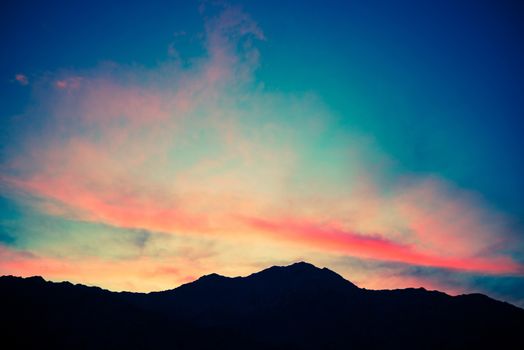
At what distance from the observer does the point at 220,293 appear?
18538 centimetres

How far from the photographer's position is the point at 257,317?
520 feet

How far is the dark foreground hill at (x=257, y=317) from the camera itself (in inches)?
4582

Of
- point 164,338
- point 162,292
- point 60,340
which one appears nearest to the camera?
point 60,340

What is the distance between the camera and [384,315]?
155875 mm

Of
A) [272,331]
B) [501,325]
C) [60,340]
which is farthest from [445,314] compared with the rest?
[60,340]

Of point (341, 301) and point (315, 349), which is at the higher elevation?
point (341, 301)

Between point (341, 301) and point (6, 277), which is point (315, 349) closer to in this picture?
point (341, 301)

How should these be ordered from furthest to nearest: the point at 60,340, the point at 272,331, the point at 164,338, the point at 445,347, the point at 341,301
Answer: the point at 341,301, the point at 272,331, the point at 445,347, the point at 164,338, the point at 60,340

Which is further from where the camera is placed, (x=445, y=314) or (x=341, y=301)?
(x=341, y=301)

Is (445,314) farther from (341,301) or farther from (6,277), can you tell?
(6,277)

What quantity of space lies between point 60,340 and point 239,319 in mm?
73912

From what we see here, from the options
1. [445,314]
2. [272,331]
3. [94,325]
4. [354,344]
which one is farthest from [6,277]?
[445,314]

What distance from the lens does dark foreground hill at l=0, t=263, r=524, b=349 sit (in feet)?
382

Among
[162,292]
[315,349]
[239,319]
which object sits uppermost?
[162,292]
